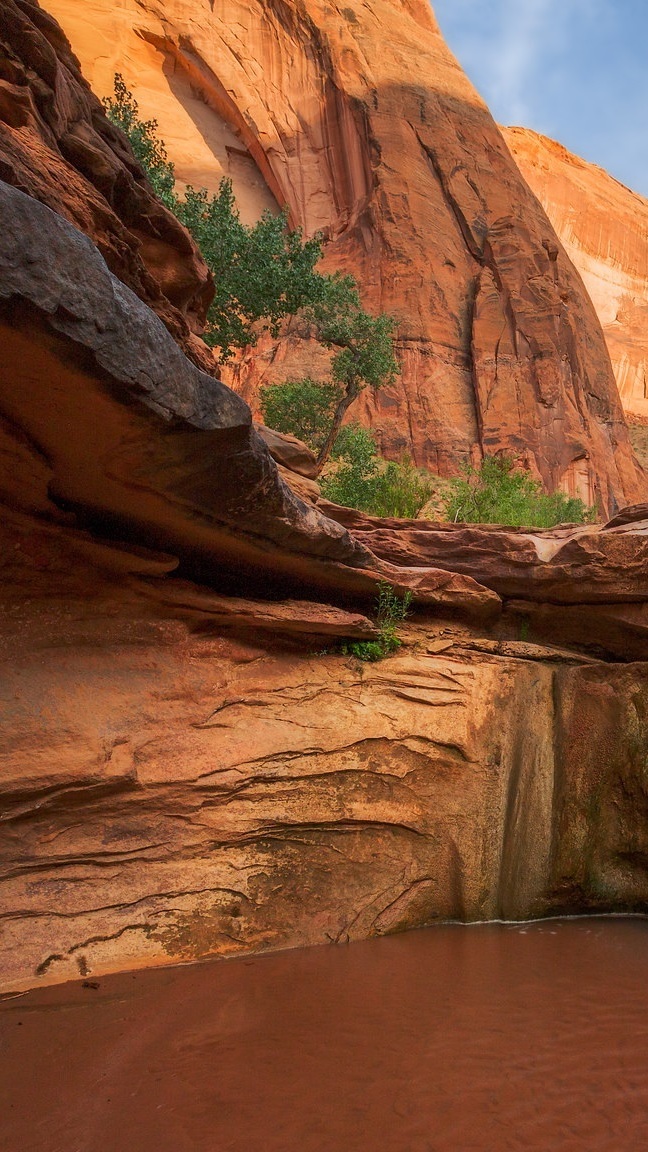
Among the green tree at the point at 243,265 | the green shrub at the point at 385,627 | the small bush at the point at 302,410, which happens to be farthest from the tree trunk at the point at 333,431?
the green shrub at the point at 385,627

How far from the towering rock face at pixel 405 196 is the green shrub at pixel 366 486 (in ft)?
23.7

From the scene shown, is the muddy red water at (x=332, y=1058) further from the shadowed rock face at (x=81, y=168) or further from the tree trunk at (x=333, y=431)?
the tree trunk at (x=333, y=431)

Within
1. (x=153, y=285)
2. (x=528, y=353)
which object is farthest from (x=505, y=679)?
(x=528, y=353)

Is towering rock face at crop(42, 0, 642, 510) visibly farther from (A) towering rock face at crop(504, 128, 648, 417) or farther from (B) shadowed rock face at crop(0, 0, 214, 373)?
(A) towering rock face at crop(504, 128, 648, 417)

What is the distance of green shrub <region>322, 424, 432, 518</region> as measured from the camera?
11.5 meters

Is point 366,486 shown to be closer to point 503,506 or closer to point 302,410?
point 503,506

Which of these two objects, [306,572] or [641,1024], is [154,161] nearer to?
[306,572]

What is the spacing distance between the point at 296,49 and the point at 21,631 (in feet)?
99.2

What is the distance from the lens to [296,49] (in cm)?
2683

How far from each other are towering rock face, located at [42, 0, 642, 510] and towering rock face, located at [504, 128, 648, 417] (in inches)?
781

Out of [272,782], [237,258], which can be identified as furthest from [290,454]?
[237,258]

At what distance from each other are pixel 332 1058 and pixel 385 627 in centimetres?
358

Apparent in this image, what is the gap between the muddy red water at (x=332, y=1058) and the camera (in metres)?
2.68

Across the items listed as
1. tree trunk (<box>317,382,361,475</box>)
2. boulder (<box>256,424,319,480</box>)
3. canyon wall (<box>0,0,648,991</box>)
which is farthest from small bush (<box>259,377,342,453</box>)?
canyon wall (<box>0,0,648,991</box>)
